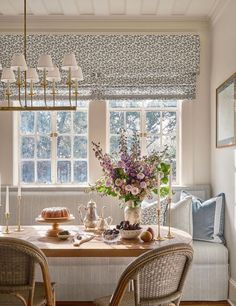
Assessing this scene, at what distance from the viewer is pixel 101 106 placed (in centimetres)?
457

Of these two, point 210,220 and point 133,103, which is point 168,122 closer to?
point 133,103

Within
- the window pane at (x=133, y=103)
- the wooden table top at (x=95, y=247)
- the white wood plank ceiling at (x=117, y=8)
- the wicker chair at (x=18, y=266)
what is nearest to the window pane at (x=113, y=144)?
the window pane at (x=133, y=103)

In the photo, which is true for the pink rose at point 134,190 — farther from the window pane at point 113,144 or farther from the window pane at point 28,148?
the window pane at point 28,148

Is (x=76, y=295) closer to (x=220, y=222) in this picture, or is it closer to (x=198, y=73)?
(x=220, y=222)

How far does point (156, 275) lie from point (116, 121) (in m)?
2.86

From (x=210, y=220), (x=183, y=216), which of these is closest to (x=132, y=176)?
(x=183, y=216)

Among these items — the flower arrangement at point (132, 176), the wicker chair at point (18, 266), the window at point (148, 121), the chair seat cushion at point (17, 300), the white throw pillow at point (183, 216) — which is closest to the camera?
the wicker chair at point (18, 266)

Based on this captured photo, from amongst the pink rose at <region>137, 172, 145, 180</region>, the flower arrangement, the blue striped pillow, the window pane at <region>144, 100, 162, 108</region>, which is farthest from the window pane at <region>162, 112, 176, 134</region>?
A: the pink rose at <region>137, 172, 145, 180</region>

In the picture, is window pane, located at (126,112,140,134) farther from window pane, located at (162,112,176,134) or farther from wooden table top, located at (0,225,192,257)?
wooden table top, located at (0,225,192,257)

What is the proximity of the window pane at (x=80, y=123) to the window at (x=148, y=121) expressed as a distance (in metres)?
0.26

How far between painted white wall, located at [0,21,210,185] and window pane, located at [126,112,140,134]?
28 centimetres

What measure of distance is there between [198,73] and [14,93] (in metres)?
1.86

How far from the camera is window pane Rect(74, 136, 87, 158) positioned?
15.3 ft

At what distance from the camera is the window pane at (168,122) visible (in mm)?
4660
